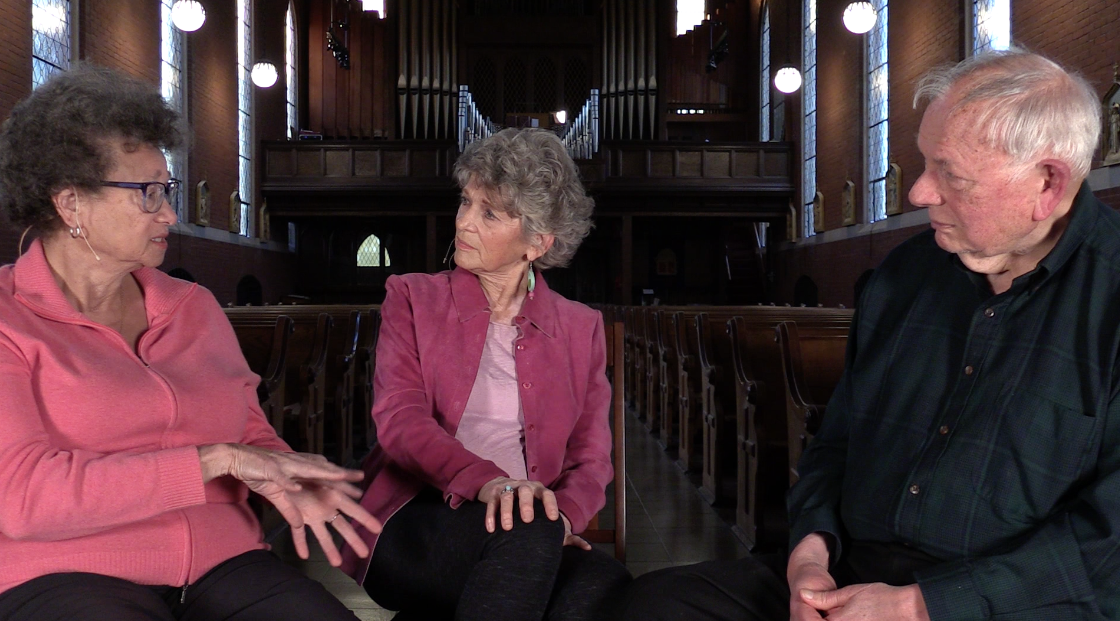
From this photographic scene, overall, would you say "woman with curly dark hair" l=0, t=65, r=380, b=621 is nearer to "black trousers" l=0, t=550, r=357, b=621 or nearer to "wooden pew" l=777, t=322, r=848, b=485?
"black trousers" l=0, t=550, r=357, b=621

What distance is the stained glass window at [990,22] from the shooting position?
821cm

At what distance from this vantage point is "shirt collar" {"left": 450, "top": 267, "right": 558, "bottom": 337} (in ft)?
6.49

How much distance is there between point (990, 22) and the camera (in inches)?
337

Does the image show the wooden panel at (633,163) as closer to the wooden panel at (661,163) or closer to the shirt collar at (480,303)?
the wooden panel at (661,163)

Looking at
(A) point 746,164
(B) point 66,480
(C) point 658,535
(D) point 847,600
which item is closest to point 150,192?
(B) point 66,480

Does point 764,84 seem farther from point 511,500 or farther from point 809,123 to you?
point 511,500

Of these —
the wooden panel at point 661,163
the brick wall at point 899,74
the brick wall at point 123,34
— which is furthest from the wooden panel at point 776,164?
the brick wall at point 123,34

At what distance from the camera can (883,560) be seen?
153 centimetres

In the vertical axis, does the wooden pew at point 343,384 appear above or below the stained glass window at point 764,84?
below

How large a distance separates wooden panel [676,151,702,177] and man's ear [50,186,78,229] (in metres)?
12.7

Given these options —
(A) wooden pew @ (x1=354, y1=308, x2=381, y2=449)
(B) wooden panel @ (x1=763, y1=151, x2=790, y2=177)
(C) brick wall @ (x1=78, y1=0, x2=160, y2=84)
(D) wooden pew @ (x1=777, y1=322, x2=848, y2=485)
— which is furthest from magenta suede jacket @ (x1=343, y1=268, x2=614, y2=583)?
(B) wooden panel @ (x1=763, y1=151, x2=790, y2=177)

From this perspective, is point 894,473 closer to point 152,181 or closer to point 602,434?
point 602,434

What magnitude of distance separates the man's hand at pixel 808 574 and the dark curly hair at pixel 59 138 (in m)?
1.41

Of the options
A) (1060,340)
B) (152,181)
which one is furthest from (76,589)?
(1060,340)
